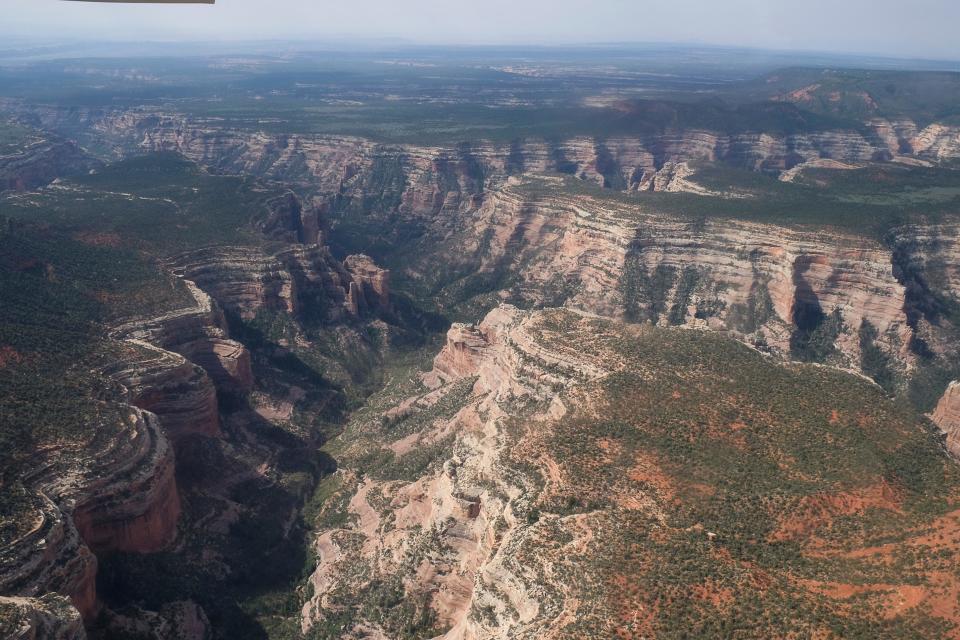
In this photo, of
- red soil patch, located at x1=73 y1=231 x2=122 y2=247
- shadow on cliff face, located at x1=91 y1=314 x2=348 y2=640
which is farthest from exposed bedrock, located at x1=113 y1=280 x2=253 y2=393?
red soil patch, located at x1=73 y1=231 x2=122 y2=247

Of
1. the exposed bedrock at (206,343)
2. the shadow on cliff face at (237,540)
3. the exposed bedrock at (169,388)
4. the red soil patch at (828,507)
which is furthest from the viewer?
the exposed bedrock at (206,343)

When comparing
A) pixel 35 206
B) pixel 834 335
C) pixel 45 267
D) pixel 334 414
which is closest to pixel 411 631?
pixel 334 414

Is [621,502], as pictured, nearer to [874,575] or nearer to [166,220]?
[874,575]

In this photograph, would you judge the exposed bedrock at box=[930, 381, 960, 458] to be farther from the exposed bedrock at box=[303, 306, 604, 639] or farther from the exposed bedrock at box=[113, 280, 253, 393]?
the exposed bedrock at box=[113, 280, 253, 393]

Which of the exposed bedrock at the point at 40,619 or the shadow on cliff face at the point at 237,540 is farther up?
the exposed bedrock at the point at 40,619

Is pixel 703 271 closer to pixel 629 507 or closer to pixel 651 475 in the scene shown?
pixel 651 475

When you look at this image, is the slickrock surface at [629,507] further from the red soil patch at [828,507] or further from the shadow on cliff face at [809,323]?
the shadow on cliff face at [809,323]

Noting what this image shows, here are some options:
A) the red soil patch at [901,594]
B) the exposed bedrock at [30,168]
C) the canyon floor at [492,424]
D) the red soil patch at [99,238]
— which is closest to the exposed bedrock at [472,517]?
the canyon floor at [492,424]

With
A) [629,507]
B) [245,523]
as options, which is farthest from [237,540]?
[629,507]
